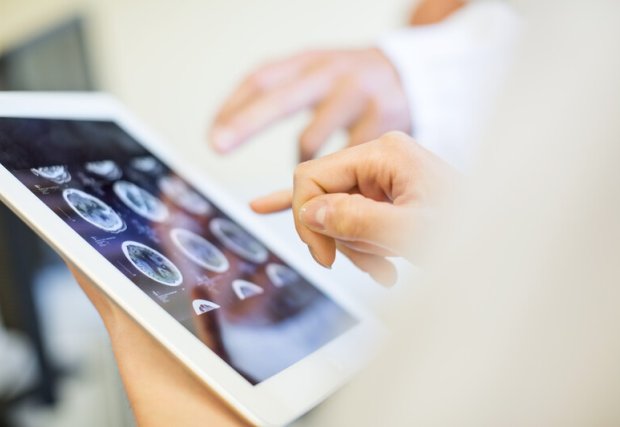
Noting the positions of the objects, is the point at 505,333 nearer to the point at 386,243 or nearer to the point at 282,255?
the point at 386,243

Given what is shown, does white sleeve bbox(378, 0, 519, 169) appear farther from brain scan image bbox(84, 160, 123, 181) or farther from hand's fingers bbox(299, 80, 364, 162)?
brain scan image bbox(84, 160, 123, 181)

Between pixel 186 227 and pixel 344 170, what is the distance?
0.15 m

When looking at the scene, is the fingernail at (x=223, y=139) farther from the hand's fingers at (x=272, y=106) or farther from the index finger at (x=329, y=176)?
the index finger at (x=329, y=176)

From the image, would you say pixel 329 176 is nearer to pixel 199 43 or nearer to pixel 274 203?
pixel 274 203

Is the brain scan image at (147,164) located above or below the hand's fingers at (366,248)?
above

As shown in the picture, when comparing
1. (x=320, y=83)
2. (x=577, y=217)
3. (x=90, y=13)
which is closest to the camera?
(x=577, y=217)

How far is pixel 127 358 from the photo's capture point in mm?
282

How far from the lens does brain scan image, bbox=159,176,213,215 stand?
1.33ft

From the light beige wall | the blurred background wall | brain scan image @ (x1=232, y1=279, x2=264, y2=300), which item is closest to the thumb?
brain scan image @ (x1=232, y1=279, x2=264, y2=300)

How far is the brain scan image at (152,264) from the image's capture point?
0.94 feet

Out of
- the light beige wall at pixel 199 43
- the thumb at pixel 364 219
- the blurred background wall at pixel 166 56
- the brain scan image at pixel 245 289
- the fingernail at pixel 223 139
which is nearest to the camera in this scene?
the thumb at pixel 364 219

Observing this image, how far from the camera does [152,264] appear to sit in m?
0.30

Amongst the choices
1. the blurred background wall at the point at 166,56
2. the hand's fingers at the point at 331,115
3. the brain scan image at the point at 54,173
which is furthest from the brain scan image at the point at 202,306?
the blurred background wall at the point at 166,56

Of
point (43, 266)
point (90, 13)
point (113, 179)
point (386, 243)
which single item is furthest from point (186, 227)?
point (90, 13)
